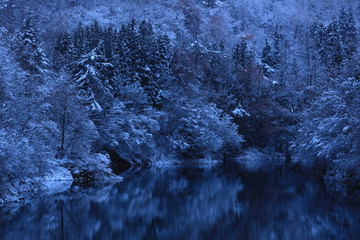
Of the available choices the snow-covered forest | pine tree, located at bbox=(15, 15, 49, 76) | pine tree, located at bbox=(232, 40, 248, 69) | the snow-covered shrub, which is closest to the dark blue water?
the snow-covered forest

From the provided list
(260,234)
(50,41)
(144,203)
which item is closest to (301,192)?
(144,203)

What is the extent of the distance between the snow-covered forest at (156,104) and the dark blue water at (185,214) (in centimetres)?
250

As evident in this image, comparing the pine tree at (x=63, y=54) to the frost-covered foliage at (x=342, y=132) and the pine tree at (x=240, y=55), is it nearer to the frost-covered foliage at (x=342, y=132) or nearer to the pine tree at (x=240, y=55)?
the frost-covered foliage at (x=342, y=132)

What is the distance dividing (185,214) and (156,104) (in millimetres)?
28039

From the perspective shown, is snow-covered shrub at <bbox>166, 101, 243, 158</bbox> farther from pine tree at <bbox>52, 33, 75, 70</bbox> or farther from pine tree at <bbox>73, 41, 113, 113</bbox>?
pine tree at <bbox>52, 33, 75, 70</bbox>

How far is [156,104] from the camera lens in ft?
144

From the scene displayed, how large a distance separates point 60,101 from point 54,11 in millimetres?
105027

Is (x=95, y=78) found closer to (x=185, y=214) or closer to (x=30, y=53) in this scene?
(x=30, y=53)

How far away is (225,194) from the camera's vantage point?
22.6 meters

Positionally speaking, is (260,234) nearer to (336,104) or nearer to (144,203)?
(144,203)

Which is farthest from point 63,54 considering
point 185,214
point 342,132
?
point 185,214

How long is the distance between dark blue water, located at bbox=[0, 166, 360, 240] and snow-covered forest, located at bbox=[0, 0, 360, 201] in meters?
2.50

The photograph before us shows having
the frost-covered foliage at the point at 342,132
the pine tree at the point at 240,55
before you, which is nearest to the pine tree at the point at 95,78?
the frost-covered foliage at the point at 342,132

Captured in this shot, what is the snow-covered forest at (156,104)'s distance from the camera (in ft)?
69.9
